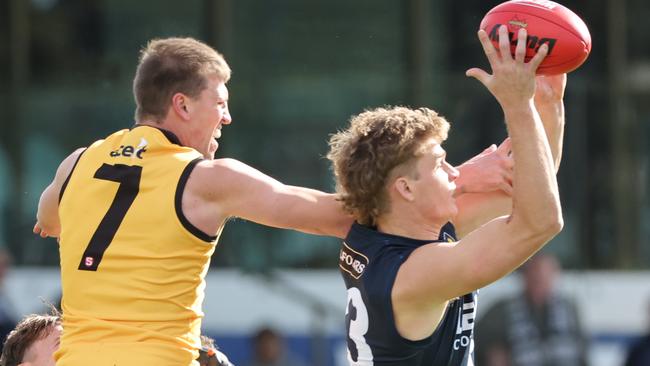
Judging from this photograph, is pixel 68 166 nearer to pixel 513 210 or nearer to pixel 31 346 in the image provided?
pixel 31 346

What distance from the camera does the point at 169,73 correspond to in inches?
172

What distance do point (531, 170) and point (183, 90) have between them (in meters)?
1.32

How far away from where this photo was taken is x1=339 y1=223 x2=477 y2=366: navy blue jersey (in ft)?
12.8

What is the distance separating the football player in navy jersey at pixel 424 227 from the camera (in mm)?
3650

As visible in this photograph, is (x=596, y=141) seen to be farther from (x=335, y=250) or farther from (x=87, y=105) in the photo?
(x=87, y=105)

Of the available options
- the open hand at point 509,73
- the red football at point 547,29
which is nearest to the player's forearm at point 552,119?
the red football at point 547,29

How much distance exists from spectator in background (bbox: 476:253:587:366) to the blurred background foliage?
5.24 ft

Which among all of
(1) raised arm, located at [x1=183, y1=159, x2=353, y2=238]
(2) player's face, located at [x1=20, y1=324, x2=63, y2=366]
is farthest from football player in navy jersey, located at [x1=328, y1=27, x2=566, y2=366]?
(2) player's face, located at [x1=20, y1=324, x2=63, y2=366]

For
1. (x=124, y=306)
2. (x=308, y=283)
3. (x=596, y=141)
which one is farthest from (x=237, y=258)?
(x=124, y=306)

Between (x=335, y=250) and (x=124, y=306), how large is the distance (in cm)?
687

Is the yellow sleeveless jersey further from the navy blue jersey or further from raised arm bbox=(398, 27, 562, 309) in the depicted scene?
raised arm bbox=(398, 27, 562, 309)

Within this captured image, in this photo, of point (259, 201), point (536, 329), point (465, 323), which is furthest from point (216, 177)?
point (536, 329)

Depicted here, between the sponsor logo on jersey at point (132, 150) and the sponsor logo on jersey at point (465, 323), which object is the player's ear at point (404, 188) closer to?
the sponsor logo on jersey at point (465, 323)

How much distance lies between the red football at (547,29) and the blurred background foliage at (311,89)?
697cm
